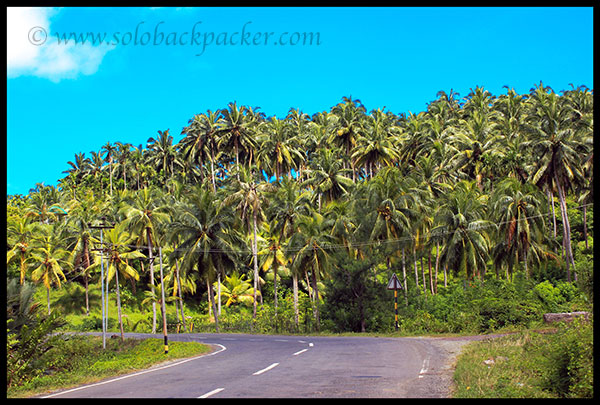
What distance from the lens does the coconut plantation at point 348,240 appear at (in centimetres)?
3312

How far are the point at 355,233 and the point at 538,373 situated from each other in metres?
37.1

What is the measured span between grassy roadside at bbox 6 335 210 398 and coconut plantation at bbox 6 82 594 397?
1.60 metres

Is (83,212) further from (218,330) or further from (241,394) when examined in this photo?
(241,394)

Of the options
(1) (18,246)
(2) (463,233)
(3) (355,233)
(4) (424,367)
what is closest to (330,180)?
(3) (355,233)

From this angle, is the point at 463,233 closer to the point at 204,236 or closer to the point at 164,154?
the point at 204,236

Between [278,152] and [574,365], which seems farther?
[278,152]

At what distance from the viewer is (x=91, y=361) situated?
27016 millimetres

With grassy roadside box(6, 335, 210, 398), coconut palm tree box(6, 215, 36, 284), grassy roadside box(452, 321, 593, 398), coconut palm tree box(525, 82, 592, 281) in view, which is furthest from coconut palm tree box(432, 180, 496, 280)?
coconut palm tree box(6, 215, 36, 284)

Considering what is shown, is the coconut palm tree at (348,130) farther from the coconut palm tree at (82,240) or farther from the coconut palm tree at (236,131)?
the coconut palm tree at (82,240)

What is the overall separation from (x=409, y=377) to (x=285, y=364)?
15.9 ft

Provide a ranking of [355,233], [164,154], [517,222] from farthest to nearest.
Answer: [164,154] → [355,233] → [517,222]

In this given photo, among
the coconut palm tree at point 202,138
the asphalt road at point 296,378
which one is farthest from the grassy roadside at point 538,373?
the coconut palm tree at point 202,138

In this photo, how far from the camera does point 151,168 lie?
9475 cm

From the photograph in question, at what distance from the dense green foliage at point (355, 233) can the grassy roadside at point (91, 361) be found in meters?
3.29
